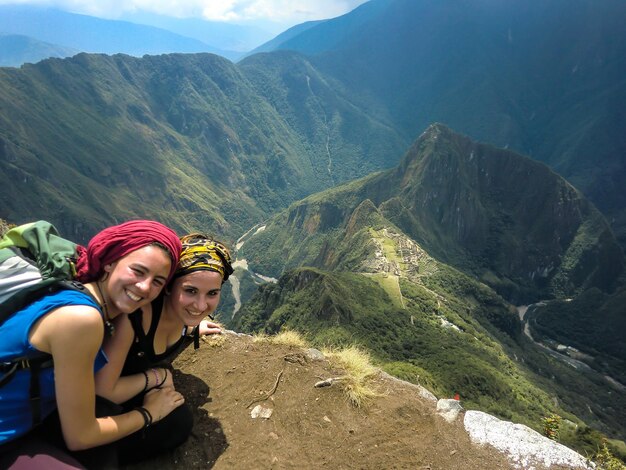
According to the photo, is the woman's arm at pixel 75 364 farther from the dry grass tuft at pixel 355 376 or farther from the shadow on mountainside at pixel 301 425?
the dry grass tuft at pixel 355 376

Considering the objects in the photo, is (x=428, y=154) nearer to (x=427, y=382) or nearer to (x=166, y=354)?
(x=427, y=382)

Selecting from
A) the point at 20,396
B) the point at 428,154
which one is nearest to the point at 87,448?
the point at 20,396

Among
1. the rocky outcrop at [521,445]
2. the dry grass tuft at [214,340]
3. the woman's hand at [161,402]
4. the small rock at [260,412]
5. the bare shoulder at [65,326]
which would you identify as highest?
the bare shoulder at [65,326]

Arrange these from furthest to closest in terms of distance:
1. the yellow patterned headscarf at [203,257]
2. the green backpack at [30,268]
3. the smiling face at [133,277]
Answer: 1. the yellow patterned headscarf at [203,257]
2. the smiling face at [133,277]
3. the green backpack at [30,268]

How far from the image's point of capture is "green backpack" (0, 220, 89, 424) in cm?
409

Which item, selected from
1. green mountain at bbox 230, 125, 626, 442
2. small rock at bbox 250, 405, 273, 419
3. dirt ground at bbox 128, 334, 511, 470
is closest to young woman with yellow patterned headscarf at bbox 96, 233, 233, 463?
dirt ground at bbox 128, 334, 511, 470

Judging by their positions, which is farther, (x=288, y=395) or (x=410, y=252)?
(x=410, y=252)

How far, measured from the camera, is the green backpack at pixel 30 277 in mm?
4086

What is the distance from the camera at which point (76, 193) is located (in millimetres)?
177875

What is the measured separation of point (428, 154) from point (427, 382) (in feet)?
498

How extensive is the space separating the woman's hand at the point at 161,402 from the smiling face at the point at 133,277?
1872 mm

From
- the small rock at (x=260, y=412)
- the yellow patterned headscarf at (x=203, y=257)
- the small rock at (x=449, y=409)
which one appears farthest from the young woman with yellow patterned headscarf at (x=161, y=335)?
the small rock at (x=449, y=409)

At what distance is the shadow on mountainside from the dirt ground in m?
0.02

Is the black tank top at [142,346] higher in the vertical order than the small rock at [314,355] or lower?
higher
